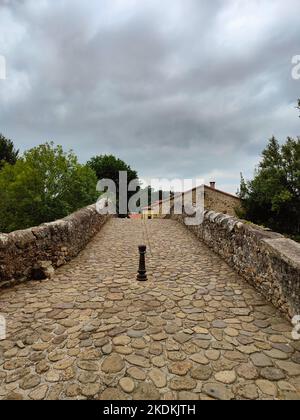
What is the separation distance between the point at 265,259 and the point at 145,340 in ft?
7.71

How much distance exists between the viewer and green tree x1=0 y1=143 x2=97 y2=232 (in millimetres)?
18641

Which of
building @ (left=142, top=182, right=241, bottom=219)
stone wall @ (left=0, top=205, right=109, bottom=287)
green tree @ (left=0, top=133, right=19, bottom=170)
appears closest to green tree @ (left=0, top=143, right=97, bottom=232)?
building @ (left=142, top=182, right=241, bottom=219)

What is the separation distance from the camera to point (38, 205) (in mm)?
18719

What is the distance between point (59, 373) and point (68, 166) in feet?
64.8

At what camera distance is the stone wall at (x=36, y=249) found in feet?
14.5

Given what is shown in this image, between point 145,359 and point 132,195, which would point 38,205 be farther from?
point 132,195

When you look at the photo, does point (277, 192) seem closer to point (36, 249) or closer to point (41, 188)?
point (41, 188)

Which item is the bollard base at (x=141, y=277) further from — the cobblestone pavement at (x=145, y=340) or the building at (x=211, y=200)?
the building at (x=211, y=200)

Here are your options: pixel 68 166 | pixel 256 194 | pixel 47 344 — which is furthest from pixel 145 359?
pixel 256 194

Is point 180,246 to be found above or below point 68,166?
below

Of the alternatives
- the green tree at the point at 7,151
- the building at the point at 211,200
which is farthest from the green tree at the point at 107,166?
the building at the point at 211,200

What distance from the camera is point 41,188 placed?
19.1 m

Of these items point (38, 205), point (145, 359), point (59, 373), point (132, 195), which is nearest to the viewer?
point (59, 373)
